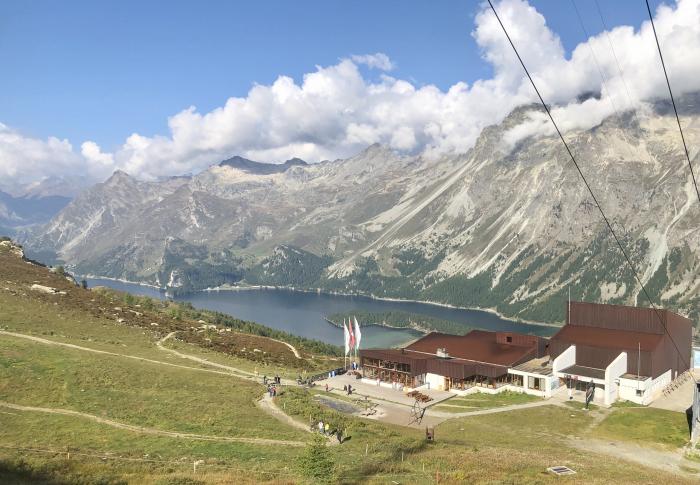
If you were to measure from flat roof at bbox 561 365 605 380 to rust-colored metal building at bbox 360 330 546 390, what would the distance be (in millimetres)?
8095

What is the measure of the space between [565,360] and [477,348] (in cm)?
1682

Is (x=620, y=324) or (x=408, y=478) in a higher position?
(x=620, y=324)

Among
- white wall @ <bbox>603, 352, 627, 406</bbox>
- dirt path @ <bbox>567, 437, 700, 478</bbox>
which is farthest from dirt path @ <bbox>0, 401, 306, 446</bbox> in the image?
white wall @ <bbox>603, 352, 627, 406</bbox>

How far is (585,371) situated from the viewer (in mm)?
98188

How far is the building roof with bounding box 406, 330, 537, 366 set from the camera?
10381 cm

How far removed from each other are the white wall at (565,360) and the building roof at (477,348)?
277 inches

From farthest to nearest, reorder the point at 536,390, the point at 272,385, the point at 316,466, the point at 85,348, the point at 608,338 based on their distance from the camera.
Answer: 1. the point at 608,338
2. the point at 536,390
3. the point at 85,348
4. the point at 272,385
5. the point at 316,466

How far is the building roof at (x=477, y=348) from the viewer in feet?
341

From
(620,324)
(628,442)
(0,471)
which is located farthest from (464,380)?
(0,471)

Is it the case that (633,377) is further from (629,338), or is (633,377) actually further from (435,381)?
(435,381)

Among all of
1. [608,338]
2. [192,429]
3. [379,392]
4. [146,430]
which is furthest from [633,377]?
[146,430]

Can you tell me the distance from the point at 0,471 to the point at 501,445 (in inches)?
1791

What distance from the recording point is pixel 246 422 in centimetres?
5541

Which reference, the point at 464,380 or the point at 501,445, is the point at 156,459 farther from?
the point at 464,380
